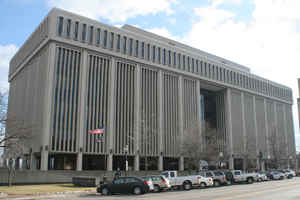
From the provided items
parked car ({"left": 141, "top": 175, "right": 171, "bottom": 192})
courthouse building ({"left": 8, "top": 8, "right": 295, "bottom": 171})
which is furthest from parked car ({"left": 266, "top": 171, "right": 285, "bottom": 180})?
parked car ({"left": 141, "top": 175, "right": 171, "bottom": 192})

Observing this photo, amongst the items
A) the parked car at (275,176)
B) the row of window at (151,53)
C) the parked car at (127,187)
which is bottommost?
the parked car at (275,176)

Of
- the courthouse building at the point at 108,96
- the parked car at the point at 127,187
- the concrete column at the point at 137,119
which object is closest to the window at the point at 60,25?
Result: the courthouse building at the point at 108,96

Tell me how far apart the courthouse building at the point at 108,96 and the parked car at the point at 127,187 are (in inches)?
658

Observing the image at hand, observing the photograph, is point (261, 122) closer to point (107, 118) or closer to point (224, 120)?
point (224, 120)

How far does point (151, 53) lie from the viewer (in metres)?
69.4

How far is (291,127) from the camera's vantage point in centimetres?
10750

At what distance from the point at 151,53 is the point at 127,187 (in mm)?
46169

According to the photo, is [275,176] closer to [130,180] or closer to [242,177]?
[242,177]

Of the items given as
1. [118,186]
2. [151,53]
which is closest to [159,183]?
[118,186]

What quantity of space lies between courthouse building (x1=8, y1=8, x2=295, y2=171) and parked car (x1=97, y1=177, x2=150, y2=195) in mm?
16716

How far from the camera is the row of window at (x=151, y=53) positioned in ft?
194

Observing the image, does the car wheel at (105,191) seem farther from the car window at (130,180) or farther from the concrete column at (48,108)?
the concrete column at (48,108)

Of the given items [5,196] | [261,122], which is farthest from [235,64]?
[5,196]

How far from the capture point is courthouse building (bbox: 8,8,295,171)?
56.0 m
